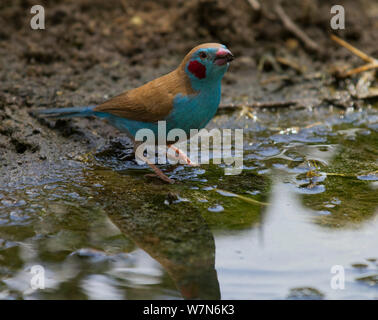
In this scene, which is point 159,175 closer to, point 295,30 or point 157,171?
point 157,171

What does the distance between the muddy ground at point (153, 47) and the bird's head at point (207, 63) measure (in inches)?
51.0

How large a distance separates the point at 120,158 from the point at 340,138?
2.06 m

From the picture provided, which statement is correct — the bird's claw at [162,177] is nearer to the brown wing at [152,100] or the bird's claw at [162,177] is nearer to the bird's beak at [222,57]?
the brown wing at [152,100]

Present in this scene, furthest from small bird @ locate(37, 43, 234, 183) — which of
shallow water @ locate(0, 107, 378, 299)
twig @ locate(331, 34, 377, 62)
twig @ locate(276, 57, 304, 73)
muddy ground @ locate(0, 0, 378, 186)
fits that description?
twig @ locate(331, 34, 377, 62)

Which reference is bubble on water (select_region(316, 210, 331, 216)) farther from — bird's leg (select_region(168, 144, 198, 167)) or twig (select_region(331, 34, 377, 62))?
twig (select_region(331, 34, 377, 62))

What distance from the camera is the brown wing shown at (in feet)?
13.8

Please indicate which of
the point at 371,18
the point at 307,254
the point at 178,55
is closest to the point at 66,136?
the point at 178,55

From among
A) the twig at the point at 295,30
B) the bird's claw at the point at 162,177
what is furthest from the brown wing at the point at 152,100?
the twig at the point at 295,30

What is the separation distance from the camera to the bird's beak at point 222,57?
399cm

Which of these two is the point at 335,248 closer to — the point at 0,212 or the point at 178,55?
the point at 0,212

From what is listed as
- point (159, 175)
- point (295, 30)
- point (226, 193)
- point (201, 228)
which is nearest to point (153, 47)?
point (295, 30)

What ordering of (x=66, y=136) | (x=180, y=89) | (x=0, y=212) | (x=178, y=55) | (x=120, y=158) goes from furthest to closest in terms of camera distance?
(x=178, y=55) → (x=66, y=136) → (x=120, y=158) → (x=180, y=89) → (x=0, y=212)
